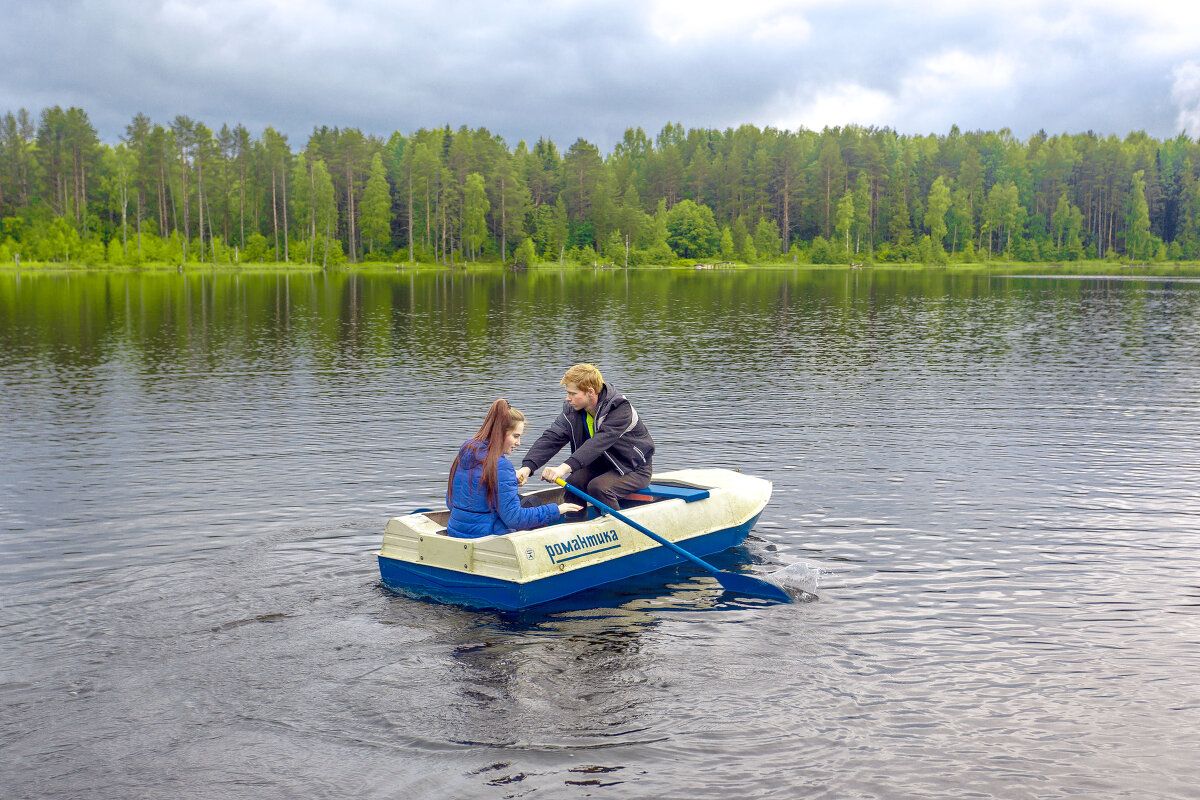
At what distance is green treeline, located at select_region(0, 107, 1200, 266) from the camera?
423 feet

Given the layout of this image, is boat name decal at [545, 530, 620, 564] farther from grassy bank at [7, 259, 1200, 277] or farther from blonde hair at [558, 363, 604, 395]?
grassy bank at [7, 259, 1200, 277]

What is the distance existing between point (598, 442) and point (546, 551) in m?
1.85

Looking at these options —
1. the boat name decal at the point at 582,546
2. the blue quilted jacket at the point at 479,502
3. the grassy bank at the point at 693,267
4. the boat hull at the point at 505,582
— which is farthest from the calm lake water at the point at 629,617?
the grassy bank at the point at 693,267

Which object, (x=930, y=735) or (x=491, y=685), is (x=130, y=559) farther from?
(x=930, y=735)

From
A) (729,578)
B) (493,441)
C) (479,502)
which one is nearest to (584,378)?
(493,441)

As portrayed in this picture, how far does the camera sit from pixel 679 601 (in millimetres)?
10891

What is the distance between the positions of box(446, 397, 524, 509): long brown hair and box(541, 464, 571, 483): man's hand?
2.16 feet

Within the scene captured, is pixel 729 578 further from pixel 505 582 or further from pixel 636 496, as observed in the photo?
pixel 505 582

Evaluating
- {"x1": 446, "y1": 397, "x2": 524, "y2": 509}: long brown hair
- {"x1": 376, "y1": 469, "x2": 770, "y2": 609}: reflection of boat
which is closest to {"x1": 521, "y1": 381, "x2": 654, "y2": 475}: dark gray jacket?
{"x1": 376, "y1": 469, "x2": 770, "y2": 609}: reflection of boat

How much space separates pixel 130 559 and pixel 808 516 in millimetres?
9226

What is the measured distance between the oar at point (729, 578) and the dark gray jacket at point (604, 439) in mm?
697

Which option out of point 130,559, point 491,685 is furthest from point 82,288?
point 491,685

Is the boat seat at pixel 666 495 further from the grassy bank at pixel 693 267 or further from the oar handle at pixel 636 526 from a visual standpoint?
the grassy bank at pixel 693 267

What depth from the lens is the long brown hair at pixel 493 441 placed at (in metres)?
10.2
